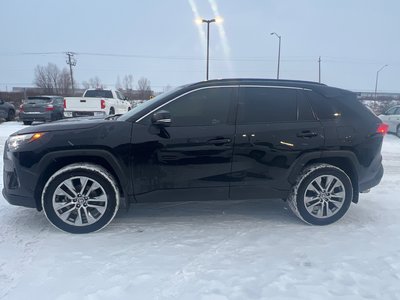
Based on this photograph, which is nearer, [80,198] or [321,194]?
[80,198]

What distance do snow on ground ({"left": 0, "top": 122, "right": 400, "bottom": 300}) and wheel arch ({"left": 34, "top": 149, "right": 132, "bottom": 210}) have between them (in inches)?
20.9

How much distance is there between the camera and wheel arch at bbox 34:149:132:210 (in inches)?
149

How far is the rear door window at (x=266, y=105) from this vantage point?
4074 mm

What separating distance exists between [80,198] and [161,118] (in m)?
1.29

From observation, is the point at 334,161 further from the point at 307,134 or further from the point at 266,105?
the point at 266,105

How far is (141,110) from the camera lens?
13.2ft

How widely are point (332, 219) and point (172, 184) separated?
6.75ft

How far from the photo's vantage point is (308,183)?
4.16m

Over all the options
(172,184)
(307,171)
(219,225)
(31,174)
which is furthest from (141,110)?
(307,171)

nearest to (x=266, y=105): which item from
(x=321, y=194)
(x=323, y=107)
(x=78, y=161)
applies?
(x=323, y=107)

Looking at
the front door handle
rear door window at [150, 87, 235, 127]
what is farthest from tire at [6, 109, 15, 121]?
the front door handle

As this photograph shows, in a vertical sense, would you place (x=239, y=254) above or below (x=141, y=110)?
below

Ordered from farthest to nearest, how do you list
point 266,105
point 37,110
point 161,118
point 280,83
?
point 37,110
point 280,83
point 266,105
point 161,118

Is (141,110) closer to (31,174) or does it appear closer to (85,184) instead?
(85,184)
